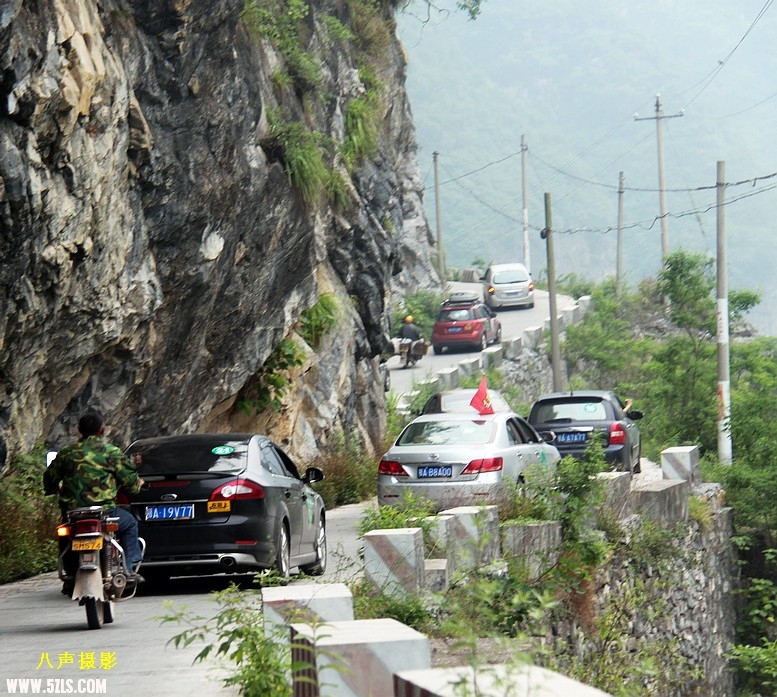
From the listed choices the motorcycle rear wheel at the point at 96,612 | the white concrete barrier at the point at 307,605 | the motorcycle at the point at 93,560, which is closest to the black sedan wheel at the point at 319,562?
the motorcycle rear wheel at the point at 96,612

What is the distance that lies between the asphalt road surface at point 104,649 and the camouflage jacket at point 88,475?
1.02 meters

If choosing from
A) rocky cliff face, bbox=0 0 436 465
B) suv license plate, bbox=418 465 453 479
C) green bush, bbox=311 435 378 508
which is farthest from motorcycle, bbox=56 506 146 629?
green bush, bbox=311 435 378 508

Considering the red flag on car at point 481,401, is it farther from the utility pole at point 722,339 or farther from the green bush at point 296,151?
the utility pole at point 722,339

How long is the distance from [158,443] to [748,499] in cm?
1516

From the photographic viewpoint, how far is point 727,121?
193625 mm

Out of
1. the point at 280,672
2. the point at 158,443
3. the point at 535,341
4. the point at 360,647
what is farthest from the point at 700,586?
the point at 535,341

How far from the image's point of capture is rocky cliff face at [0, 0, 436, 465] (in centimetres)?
1405

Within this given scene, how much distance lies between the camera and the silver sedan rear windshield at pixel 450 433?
653 inches

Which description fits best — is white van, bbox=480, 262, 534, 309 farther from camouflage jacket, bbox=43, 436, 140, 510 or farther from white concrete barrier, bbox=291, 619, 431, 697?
white concrete barrier, bbox=291, 619, 431, 697

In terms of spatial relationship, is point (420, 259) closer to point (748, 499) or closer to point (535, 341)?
point (535, 341)

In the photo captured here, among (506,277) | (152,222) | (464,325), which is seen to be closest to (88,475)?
(152,222)

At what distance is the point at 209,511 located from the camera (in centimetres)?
1252

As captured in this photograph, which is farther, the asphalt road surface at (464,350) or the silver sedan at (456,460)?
the asphalt road surface at (464,350)

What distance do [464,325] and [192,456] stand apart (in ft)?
134
